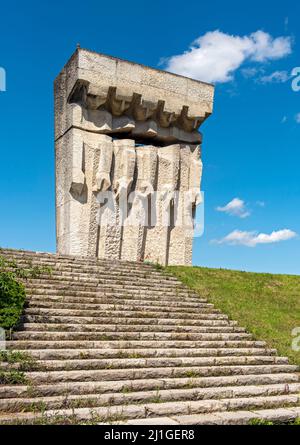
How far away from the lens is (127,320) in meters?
8.02

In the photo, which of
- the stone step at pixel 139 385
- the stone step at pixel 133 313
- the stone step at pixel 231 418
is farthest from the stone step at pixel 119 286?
the stone step at pixel 231 418

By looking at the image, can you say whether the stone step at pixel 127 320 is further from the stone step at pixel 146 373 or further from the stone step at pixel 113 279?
the stone step at pixel 113 279

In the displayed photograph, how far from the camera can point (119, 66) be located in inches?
559

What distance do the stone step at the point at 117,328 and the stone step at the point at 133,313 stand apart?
358 mm

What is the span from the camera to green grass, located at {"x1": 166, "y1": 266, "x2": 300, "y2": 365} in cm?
936

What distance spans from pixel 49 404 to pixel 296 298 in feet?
29.4

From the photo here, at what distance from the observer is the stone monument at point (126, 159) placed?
13703 millimetres

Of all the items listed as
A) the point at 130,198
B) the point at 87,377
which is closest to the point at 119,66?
the point at 130,198

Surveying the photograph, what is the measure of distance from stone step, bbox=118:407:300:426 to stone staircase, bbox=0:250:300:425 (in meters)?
0.01

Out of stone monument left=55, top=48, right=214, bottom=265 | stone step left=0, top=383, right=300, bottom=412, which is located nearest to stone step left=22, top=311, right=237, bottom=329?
stone step left=0, top=383, right=300, bottom=412

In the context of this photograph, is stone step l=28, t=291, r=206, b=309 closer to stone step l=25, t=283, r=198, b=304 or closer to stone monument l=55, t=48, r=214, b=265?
stone step l=25, t=283, r=198, b=304

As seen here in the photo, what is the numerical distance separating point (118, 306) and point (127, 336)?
115cm
